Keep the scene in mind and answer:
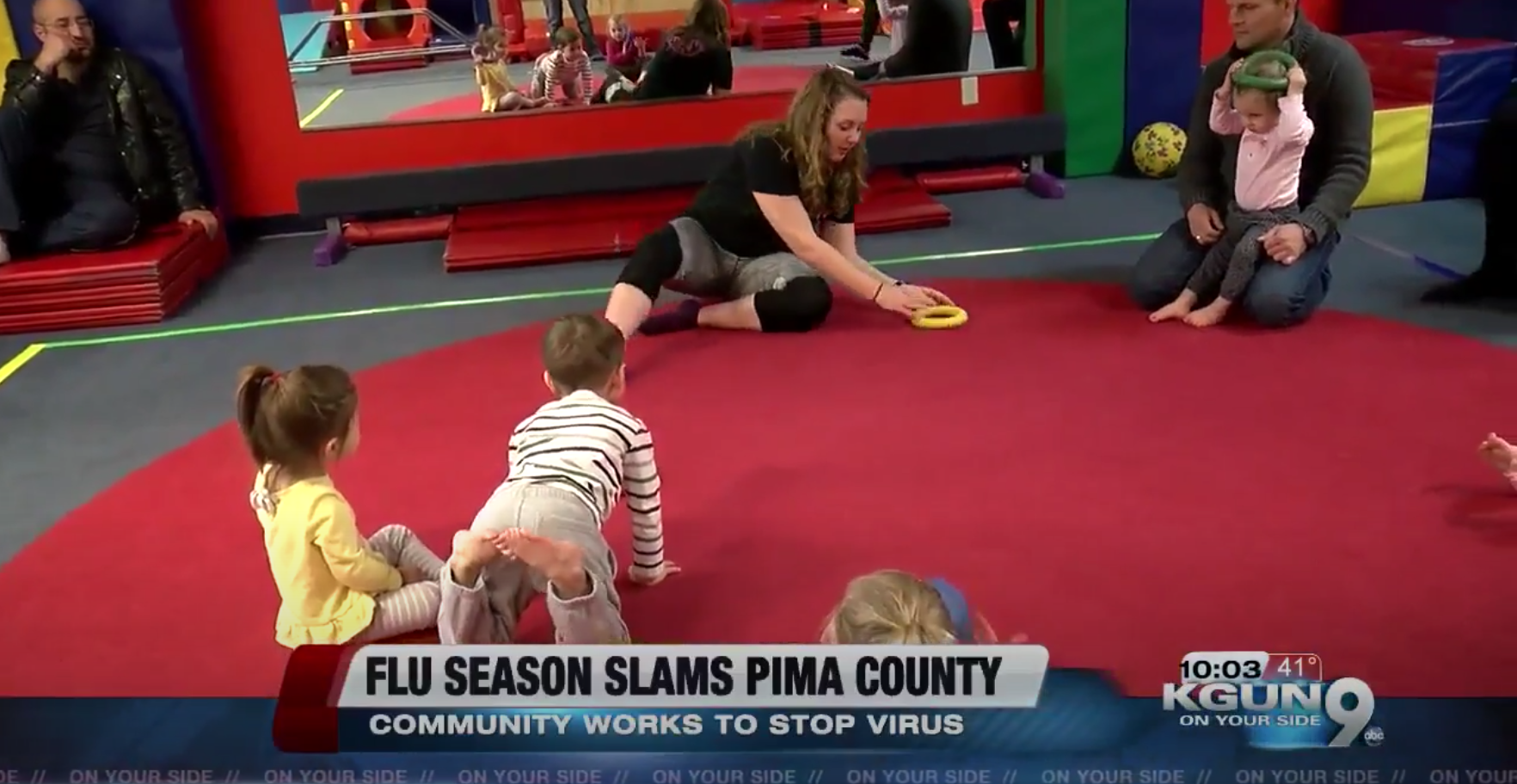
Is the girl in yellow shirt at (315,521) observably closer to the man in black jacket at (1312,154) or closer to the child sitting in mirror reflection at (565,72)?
the man in black jacket at (1312,154)

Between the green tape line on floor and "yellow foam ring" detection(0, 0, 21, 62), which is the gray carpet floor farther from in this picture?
"yellow foam ring" detection(0, 0, 21, 62)

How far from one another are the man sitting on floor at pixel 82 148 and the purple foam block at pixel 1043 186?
3.83m

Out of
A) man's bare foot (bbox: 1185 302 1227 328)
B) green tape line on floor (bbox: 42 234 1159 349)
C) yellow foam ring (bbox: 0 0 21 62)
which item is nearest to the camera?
man's bare foot (bbox: 1185 302 1227 328)

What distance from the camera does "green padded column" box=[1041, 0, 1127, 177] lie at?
635cm

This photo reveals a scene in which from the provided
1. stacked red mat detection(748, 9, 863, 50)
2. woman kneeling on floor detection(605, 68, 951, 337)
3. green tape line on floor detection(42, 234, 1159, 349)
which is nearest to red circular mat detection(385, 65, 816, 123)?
stacked red mat detection(748, 9, 863, 50)

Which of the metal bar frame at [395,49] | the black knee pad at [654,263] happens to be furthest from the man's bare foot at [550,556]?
the metal bar frame at [395,49]

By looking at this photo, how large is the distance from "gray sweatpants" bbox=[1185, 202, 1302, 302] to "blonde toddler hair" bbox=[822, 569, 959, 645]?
9.22 feet

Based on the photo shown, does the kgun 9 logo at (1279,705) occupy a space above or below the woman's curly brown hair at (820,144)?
below

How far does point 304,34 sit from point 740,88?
2105mm

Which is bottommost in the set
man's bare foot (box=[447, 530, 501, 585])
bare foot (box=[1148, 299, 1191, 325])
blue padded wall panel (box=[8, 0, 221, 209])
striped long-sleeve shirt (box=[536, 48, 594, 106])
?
bare foot (box=[1148, 299, 1191, 325])

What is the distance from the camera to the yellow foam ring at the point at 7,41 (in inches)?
218

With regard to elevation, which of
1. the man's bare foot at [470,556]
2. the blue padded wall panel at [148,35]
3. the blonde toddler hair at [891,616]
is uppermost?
the blue padded wall panel at [148,35]

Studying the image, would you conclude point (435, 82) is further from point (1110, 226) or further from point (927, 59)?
point (1110, 226)

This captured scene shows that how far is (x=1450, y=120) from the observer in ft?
18.9
